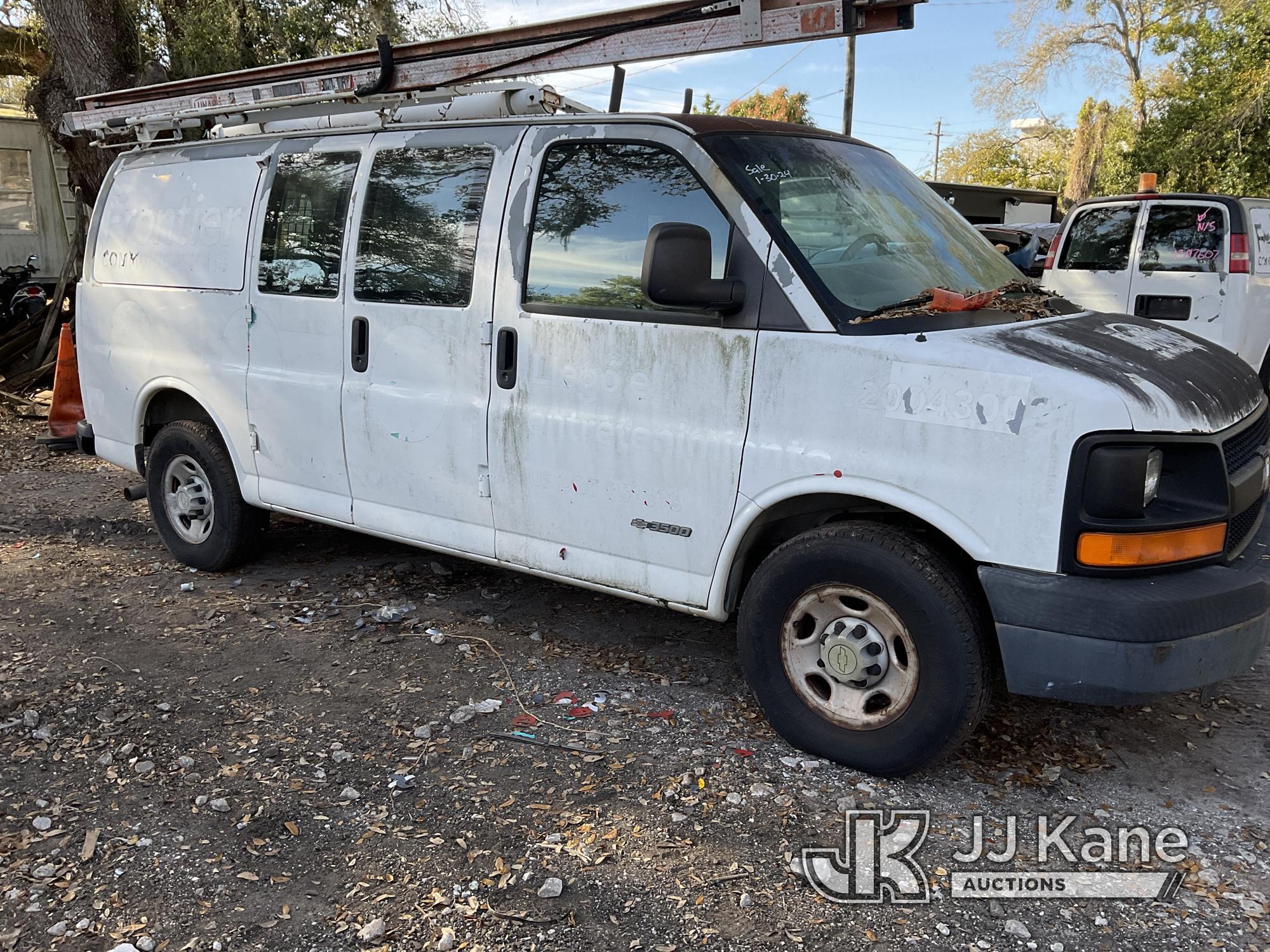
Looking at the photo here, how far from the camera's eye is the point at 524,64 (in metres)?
4.39

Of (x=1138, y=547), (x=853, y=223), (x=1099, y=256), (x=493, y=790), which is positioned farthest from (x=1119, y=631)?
(x=1099, y=256)

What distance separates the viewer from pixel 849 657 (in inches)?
134

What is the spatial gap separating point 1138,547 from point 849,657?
3.14 feet

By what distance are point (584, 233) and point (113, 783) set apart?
258 cm

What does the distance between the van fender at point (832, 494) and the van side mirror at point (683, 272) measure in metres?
0.67

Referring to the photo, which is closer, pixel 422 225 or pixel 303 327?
pixel 422 225

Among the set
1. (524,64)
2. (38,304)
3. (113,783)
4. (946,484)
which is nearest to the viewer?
(946,484)

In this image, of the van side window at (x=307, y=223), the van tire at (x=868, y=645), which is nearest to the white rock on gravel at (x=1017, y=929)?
the van tire at (x=868, y=645)

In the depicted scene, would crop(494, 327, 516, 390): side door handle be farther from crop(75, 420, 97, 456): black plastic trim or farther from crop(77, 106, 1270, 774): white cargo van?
crop(75, 420, 97, 456): black plastic trim

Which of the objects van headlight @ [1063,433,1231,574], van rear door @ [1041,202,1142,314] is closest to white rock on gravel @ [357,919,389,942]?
van headlight @ [1063,433,1231,574]

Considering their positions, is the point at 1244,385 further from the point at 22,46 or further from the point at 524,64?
the point at 22,46

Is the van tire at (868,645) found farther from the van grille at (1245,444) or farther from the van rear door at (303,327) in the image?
the van rear door at (303,327)

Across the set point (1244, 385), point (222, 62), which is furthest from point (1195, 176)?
point (1244, 385)

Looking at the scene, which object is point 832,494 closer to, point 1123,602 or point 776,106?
point 1123,602
